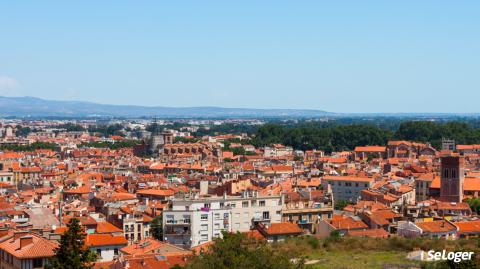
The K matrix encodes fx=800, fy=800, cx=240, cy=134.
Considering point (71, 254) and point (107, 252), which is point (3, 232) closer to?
point (107, 252)

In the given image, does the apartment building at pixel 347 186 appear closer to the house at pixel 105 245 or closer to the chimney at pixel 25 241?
the house at pixel 105 245

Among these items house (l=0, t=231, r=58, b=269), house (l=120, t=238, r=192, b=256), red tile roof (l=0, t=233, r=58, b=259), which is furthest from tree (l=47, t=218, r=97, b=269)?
house (l=120, t=238, r=192, b=256)

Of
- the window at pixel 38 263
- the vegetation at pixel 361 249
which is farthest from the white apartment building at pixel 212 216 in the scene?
the window at pixel 38 263

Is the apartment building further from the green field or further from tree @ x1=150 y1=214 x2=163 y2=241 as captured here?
the green field

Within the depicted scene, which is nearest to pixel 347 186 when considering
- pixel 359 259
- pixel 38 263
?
pixel 359 259

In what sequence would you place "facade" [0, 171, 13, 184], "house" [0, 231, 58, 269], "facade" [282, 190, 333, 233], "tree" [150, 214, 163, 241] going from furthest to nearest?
"facade" [0, 171, 13, 184] → "facade" [282, 190, 333, 233] → "tree" [150, 214, 163, 241] → "house" [0, 231, 58, 269]
